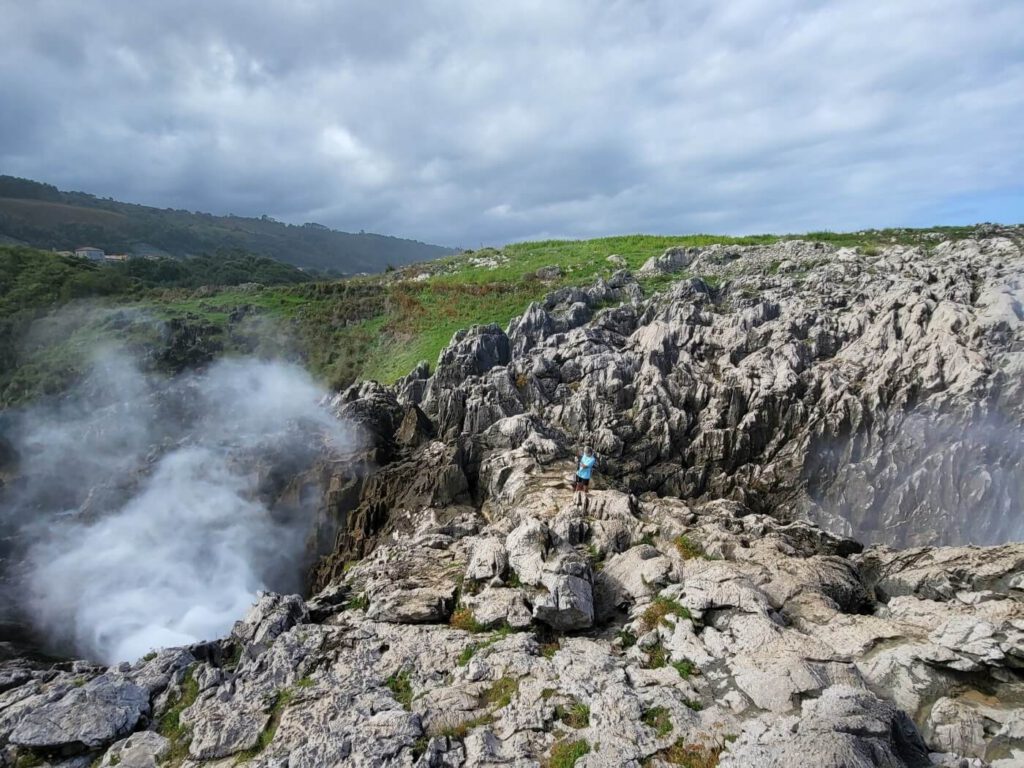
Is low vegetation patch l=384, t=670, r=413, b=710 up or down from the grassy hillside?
down

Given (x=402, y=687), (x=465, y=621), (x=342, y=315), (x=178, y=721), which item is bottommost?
(x=178, y=721)

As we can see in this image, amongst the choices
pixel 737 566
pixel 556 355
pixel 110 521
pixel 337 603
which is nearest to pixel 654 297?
pixel 556 355

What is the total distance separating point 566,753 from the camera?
10.7 metres

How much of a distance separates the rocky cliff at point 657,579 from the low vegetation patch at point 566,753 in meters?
0.05

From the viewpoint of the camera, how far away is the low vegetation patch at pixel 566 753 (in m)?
10.5

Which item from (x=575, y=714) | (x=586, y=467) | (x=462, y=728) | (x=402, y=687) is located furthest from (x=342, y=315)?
(x=575, y=714)

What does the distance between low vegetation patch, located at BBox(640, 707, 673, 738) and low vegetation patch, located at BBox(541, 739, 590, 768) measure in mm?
1313

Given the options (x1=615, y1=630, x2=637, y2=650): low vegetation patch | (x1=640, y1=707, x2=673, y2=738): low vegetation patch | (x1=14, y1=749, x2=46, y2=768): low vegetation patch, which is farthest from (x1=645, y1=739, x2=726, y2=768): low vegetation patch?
(x1=14, y1=749, x2=46, y2=768): low vegetation patch

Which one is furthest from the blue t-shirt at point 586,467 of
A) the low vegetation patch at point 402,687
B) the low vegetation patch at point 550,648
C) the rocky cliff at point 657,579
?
the low vegetation patch at point 402,687

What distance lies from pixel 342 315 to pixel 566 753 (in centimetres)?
4831

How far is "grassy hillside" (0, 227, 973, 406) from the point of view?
46.0 meters

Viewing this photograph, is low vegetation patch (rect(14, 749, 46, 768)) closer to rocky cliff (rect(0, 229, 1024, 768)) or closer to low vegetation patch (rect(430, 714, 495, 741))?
rocky cliff (rect(0, 229, 1024, 768))

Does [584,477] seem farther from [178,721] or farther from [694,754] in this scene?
[178,721]

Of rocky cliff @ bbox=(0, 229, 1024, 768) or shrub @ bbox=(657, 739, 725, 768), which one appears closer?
shrub @ bbox=(657, 739, 725, 768)
